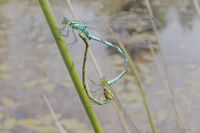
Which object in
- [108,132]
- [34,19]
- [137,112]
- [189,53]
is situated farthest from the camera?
[34,19]

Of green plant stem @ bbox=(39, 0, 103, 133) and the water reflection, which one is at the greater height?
the water reflection

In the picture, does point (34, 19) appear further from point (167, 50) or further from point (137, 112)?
point (137, 112)

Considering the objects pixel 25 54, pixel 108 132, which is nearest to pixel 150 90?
pixel 108 132

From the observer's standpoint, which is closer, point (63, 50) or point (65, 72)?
point (63, 50)

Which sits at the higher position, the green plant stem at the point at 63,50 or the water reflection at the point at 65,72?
the water reflection at the point at 65,72

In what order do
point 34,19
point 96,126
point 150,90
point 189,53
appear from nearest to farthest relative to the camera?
point 96,126
point 150,90
point 189,53
point 34,19

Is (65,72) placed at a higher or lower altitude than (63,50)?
higher

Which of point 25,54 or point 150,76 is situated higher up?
point 25,54

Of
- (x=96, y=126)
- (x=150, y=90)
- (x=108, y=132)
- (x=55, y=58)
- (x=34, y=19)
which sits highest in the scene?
(x=34, y=19)

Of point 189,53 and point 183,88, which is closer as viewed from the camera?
point 183,88

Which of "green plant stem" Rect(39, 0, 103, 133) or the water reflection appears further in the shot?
the water reflection

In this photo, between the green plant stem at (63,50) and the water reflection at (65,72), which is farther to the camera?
the water reflection at (65,72)
